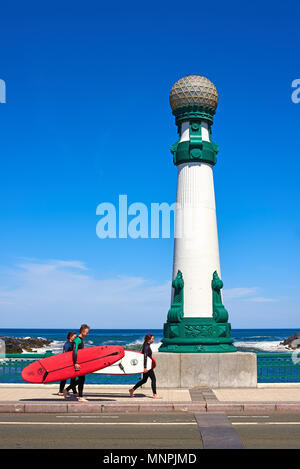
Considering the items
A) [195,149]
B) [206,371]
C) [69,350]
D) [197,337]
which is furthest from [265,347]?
[69,350]

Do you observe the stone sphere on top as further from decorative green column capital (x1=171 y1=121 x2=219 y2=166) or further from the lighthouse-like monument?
decorative green column capital (x1=171 y1=121 x2=219 y2=166)

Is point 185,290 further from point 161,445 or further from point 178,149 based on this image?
point 161,445

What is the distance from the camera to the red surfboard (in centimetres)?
1359

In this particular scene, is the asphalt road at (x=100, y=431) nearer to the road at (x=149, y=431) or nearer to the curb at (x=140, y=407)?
the road at (x=149, y=431)

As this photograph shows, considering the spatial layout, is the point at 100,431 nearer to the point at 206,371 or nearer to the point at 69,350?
the point at 69,350

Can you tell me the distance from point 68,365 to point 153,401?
2280 millimetres

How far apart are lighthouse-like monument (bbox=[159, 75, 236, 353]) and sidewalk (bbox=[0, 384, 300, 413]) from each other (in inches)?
82.9

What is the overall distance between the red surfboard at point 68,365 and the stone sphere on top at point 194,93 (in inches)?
350

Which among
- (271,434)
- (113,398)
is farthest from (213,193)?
(271,434)

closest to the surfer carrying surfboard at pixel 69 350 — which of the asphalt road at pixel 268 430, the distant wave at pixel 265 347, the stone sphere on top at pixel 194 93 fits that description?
Answer: the asphalt road at pixel 268 430
